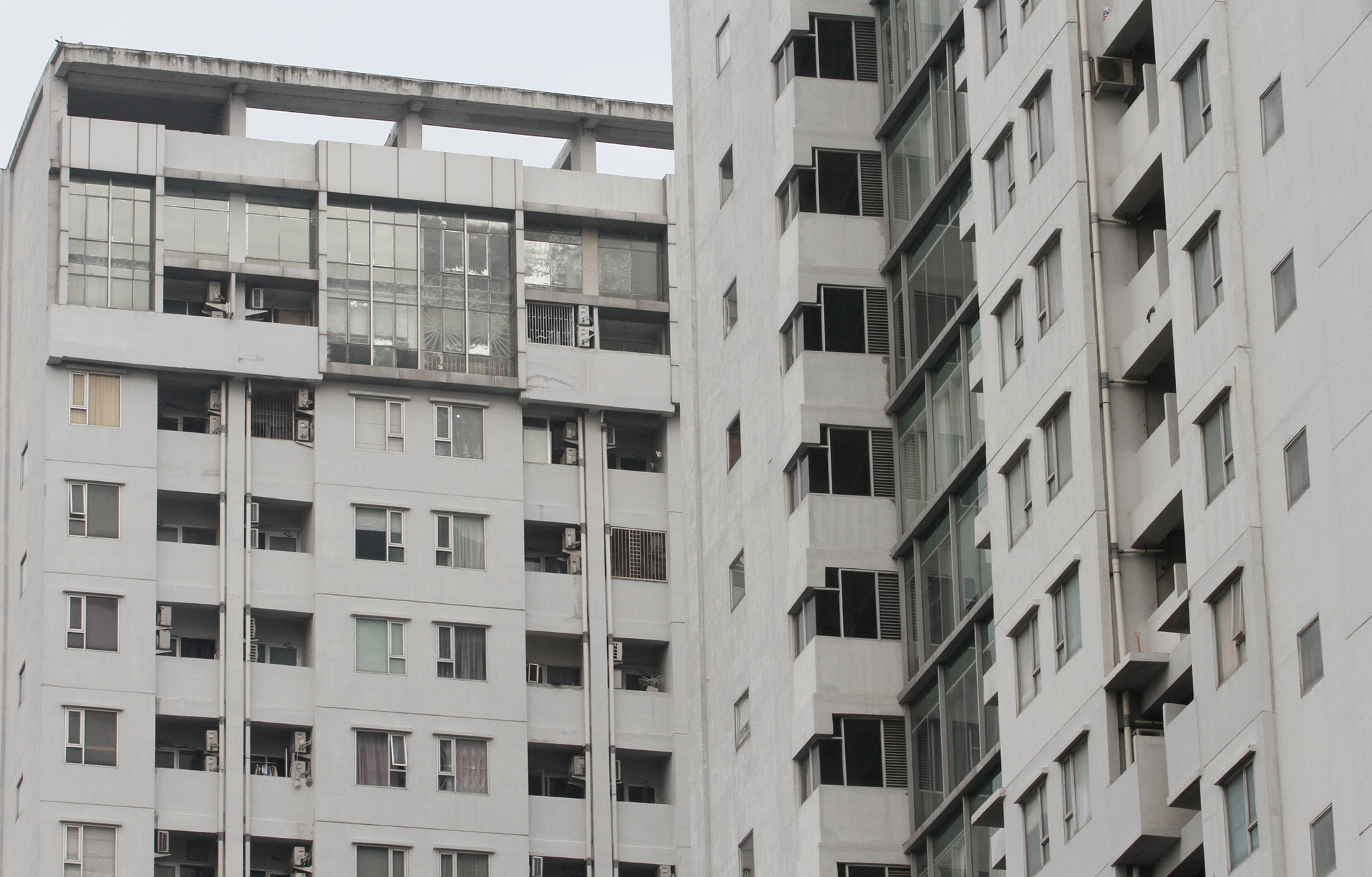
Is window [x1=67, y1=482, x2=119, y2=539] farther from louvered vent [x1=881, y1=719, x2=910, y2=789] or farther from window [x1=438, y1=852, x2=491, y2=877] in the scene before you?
louvered vent [x1=881, y1=719, x2=910, y2=789]

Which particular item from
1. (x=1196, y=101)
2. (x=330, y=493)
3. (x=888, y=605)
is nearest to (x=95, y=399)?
(x=330, y=493)

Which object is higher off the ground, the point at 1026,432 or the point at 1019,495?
the point at 1026,432

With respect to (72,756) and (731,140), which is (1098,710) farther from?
(72,756)

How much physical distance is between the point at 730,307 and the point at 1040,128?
50.1 feet

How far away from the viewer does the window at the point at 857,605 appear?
178 ft

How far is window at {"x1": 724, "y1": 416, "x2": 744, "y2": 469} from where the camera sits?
60.5 metres

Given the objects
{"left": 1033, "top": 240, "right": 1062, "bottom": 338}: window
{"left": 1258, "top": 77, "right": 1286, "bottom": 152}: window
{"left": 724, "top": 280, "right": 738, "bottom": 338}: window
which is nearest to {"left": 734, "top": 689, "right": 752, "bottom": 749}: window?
{"left": 724, "top": 280, "right": 738, "bottom": 338}: window

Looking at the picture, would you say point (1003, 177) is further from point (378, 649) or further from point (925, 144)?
point (378, 649)

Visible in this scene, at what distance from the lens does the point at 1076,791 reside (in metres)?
43.2

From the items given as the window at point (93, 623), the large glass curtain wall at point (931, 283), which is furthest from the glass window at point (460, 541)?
the large glass curtain wall at point (931, 283)

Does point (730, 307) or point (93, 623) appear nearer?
point (730, 307)

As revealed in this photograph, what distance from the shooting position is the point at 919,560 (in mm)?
53750

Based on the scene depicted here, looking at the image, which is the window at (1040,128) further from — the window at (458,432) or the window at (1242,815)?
the window at (458,432)

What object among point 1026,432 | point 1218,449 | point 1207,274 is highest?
point 1207,274
